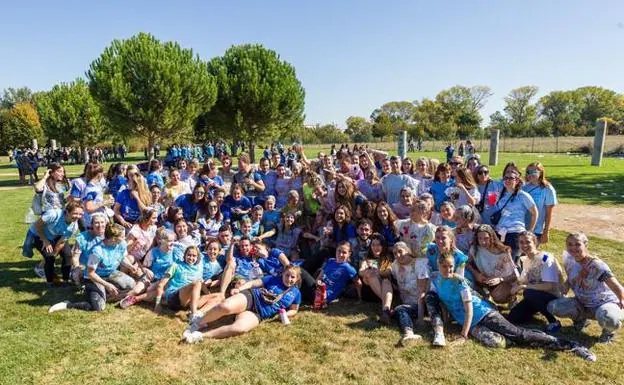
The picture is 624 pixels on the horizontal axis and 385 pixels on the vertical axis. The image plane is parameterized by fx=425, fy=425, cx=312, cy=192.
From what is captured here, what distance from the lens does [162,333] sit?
4.87 m

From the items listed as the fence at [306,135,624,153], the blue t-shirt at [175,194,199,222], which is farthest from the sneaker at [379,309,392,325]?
the fence at [306,135,624,153]

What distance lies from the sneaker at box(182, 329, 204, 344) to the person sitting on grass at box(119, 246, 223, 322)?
65 cm

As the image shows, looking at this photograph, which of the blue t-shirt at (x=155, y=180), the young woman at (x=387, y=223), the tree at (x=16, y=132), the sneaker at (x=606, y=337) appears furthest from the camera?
the tree at (x=16, y=132)

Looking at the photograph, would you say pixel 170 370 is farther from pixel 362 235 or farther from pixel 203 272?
pixel 362 235

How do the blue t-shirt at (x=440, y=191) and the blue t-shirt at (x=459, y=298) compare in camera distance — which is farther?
the blue t-shirt at (x=440, y=191)

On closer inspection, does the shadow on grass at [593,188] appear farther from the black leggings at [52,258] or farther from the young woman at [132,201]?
the black leggings at [52,258]

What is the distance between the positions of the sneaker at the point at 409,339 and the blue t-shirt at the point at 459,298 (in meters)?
0.52

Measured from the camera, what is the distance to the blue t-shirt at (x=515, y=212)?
5.57 metres

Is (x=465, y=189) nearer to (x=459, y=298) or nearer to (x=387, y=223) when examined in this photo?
(x=387, y=223)

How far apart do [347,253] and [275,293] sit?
1086 millimetres

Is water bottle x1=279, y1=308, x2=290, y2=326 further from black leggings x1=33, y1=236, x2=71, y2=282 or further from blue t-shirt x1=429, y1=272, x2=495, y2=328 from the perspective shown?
black leggings x1=33, y1=236, x2=71, y2=282

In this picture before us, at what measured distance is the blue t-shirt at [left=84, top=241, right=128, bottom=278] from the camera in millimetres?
5523

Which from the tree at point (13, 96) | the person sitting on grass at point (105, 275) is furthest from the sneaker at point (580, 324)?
the tree at point (13, 96)

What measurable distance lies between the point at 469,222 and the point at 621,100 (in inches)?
3794
